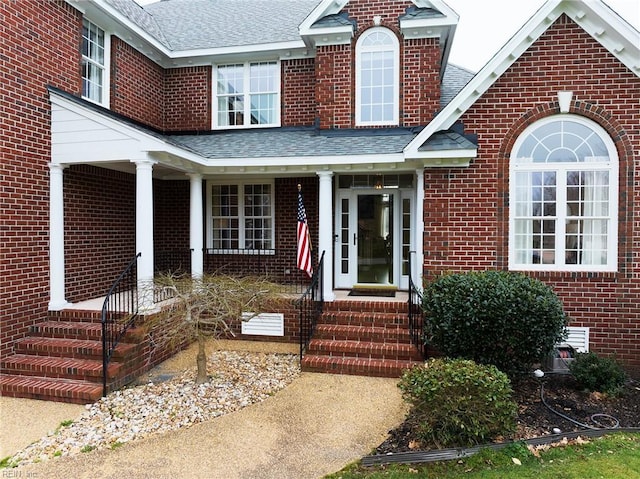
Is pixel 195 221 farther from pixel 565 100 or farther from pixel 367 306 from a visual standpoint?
pixel 565 100

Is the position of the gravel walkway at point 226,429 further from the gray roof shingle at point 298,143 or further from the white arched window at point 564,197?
the gray roof shingle at point 298,143

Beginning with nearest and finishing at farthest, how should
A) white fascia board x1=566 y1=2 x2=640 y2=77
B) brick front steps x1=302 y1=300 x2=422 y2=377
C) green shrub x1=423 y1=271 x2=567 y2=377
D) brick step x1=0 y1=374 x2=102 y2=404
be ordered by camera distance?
green shrub x1=423 y1=271 x2=567 y2=377 < brick step x1=0 y1=374 x2=102 y2=404 < white fascia board x1=566 y1=2 x2=640 y2=77 < brick front steps x1=302 y1=300 x2=422 y2=377

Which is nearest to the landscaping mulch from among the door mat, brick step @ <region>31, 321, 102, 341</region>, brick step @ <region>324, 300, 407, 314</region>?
brick step @ <region>324, 300, 407, 314</region>

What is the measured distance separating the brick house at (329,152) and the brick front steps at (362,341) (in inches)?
27.9

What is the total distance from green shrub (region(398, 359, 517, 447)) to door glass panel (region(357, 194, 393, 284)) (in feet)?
17.1

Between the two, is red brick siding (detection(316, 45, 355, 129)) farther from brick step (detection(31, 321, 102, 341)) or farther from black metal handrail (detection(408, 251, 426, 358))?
brick step (detection(31, 321, 102, 341))

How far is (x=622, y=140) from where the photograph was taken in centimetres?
662

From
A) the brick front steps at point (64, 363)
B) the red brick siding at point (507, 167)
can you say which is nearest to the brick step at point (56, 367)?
the brick front steps at point (64, 363)

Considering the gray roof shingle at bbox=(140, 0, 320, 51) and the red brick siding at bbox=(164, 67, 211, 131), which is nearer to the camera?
the gray roof shingle at bbox=(140, 0, 320, 51)

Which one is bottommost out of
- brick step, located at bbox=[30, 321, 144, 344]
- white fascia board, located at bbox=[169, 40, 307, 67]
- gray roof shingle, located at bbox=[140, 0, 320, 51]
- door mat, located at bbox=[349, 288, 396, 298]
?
brick step, located at bbox=[30, 321, 144, 344]

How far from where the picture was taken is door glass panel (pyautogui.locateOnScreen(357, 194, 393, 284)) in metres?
9.52

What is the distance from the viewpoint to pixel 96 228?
8336 mm

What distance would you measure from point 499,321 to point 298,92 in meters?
7.38

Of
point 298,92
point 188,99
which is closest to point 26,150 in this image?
point 188,99
